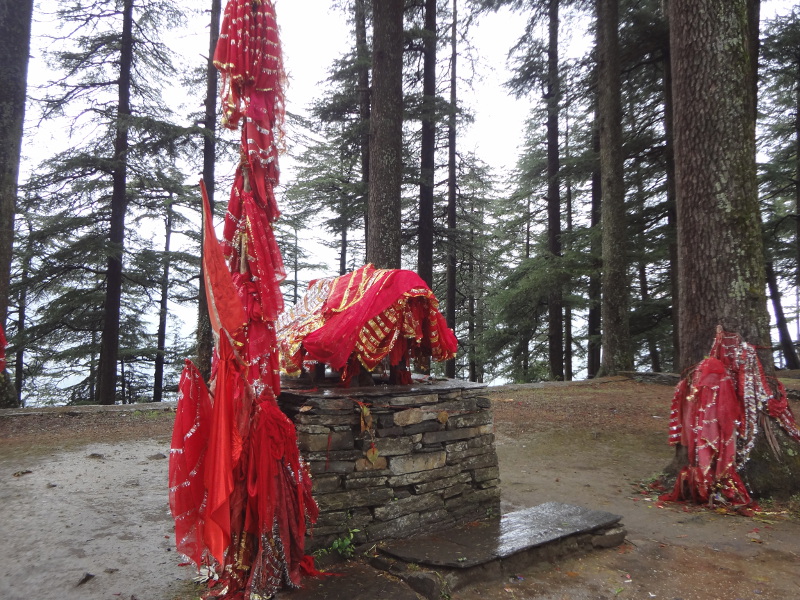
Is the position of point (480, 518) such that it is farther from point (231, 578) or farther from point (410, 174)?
point (410, 174)

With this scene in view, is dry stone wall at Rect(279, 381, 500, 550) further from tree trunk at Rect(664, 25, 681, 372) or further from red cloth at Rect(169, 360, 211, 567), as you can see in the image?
tree trunk at Rect(664, 25, 681, 372)

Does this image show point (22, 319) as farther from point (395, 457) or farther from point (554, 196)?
point (395, 457)

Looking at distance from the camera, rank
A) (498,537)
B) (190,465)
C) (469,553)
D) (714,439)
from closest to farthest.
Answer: (190,465)
(469,553)
(498,537)
(714,439)

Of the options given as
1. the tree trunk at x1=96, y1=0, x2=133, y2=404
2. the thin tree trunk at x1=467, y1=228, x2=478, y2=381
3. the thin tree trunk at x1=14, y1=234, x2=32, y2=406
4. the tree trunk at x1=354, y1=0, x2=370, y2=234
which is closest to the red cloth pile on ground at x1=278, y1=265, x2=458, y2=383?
the tree trunk at x1=354, y1=0, x2=370, y2=234

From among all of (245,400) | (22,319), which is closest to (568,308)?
(245,400)

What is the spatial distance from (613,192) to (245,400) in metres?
11.7

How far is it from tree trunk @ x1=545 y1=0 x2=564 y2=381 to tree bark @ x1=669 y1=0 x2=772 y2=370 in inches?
367

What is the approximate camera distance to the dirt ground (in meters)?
3.31

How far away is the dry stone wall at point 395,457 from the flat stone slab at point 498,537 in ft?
0.55

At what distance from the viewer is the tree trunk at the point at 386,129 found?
816 cm

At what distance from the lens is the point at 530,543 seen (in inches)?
145

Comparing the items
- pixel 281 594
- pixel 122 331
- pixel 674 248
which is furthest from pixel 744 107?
pixel 122 331

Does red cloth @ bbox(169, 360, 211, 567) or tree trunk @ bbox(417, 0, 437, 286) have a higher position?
tree trunk @ bbox(417, 0, 437, 286)

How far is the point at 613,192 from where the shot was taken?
41.2 feet
